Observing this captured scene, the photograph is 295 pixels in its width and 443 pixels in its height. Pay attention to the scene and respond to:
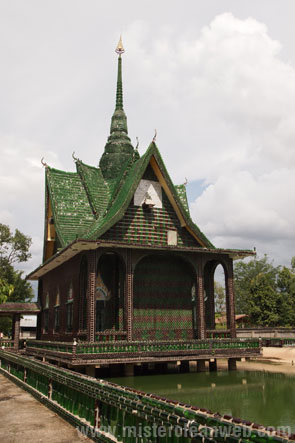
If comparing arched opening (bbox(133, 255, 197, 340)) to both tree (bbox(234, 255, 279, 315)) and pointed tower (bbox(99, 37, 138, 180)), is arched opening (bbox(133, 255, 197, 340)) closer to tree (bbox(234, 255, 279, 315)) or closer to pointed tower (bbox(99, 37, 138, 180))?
pointed tower (bbox(99, 37, 138, 180))

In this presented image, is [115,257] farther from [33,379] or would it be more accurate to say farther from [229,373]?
[33,379]

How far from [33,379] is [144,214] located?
13.4 metres

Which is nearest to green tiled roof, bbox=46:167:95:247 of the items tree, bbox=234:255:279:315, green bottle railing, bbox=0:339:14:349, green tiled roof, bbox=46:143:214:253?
green tiled roof, bbox=46:143:214:253

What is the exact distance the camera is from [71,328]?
934 inches

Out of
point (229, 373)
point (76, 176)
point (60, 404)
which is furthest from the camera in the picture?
point (76, 176)

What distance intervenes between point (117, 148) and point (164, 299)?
12.1 metres

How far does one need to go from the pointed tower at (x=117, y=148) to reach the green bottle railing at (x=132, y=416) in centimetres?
2064

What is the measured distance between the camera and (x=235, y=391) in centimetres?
1577

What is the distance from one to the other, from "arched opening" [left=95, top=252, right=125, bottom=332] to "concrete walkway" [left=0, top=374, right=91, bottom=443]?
466 inches

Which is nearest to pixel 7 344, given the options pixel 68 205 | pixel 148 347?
pixel 68 205

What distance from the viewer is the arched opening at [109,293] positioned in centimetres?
2241

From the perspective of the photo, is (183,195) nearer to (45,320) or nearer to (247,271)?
(45,320)

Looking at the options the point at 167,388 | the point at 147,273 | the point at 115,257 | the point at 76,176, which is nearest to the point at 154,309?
the point at 147,273

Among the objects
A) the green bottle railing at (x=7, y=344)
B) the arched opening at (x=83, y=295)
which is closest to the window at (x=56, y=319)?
the green bottle railing at (x=7, y=344)
